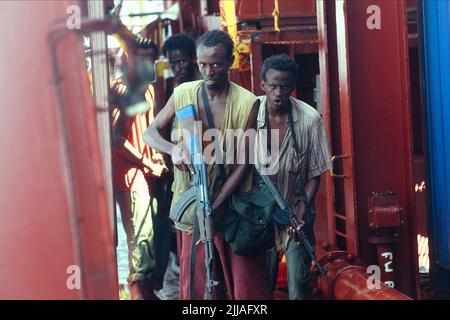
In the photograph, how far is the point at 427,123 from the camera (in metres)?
6.19

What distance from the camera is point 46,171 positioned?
214cm

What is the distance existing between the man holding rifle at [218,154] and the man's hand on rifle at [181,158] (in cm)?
3

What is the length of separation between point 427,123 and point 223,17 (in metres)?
2.50

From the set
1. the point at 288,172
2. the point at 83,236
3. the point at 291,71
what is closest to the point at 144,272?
the point at 288,172

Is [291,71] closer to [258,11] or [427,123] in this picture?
[427,123]

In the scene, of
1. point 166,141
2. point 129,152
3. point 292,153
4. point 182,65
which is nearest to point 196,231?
point 166,141

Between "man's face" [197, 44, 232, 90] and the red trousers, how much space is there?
3.06ft

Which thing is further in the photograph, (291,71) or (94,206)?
(291,71)

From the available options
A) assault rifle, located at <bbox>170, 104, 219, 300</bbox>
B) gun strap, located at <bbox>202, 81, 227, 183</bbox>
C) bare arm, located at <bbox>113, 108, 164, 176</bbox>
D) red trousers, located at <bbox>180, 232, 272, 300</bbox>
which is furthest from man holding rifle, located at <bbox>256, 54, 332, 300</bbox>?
bare arm, located at <bbox>113, 108, 164, 176</bbox>

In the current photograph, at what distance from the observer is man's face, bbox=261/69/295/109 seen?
5.09 m

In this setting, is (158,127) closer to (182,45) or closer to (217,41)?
(217,41)

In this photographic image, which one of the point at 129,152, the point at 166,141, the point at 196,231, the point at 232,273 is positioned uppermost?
the point at 166,141

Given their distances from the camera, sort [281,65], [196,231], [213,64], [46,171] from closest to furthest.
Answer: [46,171]
[196,231]
[213,64]
[281,65]

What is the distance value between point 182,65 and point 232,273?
2.16 meters
